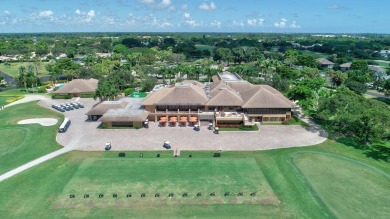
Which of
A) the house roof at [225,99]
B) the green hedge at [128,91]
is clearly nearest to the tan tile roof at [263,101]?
the house roof at [225,99]

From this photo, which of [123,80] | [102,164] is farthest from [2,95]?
[102,164]

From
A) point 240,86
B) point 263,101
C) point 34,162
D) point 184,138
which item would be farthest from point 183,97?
point 34,162

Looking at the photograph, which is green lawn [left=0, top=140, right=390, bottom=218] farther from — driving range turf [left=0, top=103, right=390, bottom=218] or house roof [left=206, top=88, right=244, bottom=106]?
house roof [left=206, top=88, right=244, bottom=106]

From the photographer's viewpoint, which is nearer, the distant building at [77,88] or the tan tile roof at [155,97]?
the tan tile roof at [155,97]

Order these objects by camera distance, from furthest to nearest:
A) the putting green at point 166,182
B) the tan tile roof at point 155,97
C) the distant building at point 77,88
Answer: the distant building at point 77,88 → the tan tile roof at point 155,97 → the putting green at point 166,182

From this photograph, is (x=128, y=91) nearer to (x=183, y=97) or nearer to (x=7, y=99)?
(x=183, y=97)

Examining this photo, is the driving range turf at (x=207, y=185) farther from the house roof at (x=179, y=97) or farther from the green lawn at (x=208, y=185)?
the house roof at (x=179, y=97)

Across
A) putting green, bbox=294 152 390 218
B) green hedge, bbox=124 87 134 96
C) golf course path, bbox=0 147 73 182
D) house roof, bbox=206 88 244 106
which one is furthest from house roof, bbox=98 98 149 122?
putting green, bbox=294 152 390 218
